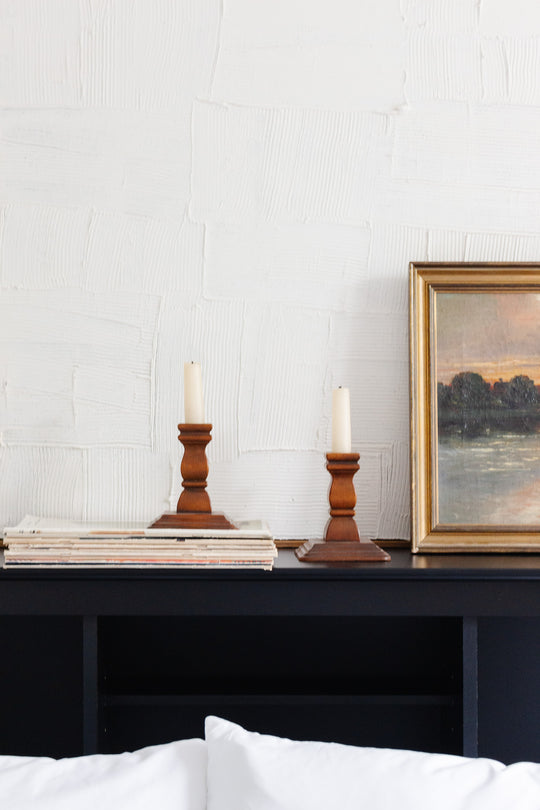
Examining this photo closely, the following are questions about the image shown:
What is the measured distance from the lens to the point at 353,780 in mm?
827

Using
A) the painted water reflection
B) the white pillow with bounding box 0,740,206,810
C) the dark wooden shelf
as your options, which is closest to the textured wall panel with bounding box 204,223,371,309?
the painted water reflection

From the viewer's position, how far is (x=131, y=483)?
1671 mm

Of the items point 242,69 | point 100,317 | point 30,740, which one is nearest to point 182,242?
point 100,317

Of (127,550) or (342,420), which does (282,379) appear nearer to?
(342,420)

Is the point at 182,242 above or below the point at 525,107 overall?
below

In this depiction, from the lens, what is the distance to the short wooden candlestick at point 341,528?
4.79 feet

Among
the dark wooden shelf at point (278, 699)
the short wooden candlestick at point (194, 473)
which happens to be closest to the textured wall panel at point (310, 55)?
the short wooden candlestick at point (194, 473)

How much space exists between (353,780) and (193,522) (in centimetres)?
70

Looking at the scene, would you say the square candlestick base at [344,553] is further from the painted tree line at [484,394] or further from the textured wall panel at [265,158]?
the textured wall panel at [265,158]

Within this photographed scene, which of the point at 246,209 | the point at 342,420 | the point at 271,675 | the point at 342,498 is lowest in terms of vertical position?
the point at 271,675

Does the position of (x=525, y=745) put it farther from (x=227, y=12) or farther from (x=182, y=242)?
(x=227, y=12)

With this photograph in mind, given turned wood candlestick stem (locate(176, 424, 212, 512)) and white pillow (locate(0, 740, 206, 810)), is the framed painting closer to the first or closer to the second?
turned wood candlestick stem (locate(176, 424, 212, 512))

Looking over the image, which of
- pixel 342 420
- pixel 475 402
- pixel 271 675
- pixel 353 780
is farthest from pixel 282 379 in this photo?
pixel 353 780

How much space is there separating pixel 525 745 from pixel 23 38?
198 centimetres
